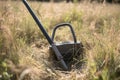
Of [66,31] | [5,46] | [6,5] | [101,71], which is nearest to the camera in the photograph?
[101,71]

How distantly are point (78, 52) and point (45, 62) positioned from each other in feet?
1.49

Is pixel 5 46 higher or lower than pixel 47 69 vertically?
higher

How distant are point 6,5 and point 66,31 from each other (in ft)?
4.68

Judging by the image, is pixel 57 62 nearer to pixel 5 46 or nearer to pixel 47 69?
pixel 47 69

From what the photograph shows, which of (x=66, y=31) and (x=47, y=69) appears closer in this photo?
(x=47, y=69)

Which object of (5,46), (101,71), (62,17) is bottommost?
(62,17)

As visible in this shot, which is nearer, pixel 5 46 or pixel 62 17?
pixel 5 46

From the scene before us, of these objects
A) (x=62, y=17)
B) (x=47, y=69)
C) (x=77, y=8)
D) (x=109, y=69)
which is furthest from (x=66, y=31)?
(x=109, y=69)

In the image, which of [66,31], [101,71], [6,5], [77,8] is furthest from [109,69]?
[77,8]

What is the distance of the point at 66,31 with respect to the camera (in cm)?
541

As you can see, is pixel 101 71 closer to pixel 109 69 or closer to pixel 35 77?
pixel 109 69

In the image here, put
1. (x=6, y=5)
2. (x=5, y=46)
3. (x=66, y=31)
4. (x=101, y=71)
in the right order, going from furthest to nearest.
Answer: (x=66, y=31) < (x=6, y=5) < (x=5, y=46) < (x=101, y=71)

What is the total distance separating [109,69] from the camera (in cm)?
317

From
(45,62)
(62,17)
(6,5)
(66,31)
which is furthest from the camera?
(62,17)
